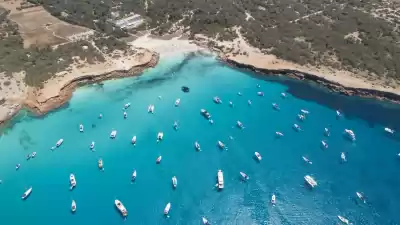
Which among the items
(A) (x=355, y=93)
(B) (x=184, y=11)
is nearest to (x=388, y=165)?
(A) (x=355, y=93)

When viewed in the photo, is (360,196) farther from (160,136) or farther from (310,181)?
(160,136)

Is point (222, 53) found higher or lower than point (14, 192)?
higher

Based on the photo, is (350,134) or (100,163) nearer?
(100,163)

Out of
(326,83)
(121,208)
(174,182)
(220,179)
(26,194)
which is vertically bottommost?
(26,194)

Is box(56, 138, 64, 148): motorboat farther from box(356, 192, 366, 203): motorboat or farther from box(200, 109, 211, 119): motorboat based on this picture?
box(356, 192, 366, 203): motorboat

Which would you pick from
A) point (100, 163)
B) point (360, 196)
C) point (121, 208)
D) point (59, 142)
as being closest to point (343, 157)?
point (360, 196)

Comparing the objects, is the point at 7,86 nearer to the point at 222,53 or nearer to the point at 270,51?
the point at 222,53

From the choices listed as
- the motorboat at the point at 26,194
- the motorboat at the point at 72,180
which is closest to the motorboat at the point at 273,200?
the motorboat at the point at 72,180
